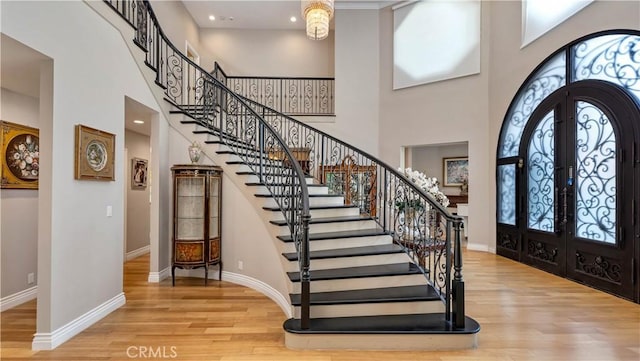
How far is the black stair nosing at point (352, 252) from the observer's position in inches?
137

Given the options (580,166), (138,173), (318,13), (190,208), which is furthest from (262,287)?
(580,166)

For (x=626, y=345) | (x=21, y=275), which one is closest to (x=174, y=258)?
(x=21, y=275)

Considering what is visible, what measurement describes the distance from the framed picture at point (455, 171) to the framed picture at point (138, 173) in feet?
26.9

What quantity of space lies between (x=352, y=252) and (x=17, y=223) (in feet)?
12.7

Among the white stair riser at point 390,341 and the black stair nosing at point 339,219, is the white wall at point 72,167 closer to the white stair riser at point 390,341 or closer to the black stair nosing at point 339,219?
the black stair nosing at point 339,219

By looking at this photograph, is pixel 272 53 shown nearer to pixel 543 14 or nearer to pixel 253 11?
pixel 253 11

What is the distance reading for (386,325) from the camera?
2779mm

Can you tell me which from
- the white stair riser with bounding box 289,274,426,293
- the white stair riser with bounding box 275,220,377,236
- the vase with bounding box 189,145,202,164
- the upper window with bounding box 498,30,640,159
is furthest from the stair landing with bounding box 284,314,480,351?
the upper window with bounding box 498,30,640,159

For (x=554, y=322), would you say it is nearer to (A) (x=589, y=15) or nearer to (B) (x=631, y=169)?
(B) (x=631, y=169)

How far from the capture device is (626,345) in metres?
2.75

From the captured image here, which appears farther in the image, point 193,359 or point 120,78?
point 120,78

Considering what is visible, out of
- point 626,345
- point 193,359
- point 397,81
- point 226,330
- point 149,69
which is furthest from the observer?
point 397,81

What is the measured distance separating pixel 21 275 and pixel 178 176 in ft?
6.70

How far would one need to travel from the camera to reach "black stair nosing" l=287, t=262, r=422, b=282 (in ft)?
10.6
